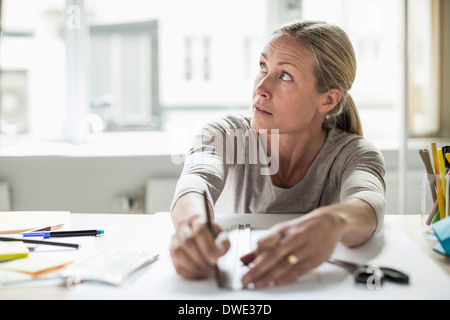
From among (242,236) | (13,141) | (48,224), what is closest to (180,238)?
(242,236)

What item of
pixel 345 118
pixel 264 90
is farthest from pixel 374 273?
pixel 345 118

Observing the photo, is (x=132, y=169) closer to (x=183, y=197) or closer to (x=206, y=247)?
(x=183, y=197)

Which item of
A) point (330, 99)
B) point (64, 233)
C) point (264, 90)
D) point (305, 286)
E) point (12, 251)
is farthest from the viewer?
point (330, 99)

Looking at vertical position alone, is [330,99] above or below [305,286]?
above

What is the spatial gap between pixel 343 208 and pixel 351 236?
0.14 feet

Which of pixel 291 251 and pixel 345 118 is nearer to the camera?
pixel 291 251

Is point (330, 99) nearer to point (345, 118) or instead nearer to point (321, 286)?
point (345, 118)

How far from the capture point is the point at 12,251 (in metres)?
0.66

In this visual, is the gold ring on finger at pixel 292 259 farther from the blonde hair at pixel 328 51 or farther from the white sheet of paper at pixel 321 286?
the blonde hair at pixel 328 51

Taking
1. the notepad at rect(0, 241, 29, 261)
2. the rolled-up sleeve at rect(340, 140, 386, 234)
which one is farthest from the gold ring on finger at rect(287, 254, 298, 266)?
the notepad at rect(0, 241, 29, 261)

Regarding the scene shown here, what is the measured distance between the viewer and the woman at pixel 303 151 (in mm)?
764

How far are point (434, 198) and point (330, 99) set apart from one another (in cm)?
33

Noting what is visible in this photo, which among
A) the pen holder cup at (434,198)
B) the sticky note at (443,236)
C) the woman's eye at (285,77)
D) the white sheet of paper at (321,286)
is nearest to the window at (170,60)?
the woman's eye at (285,77)

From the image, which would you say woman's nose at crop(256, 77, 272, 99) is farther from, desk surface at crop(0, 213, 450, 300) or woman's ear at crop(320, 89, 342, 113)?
desk surface at crop(0, 213, 450, 300)
